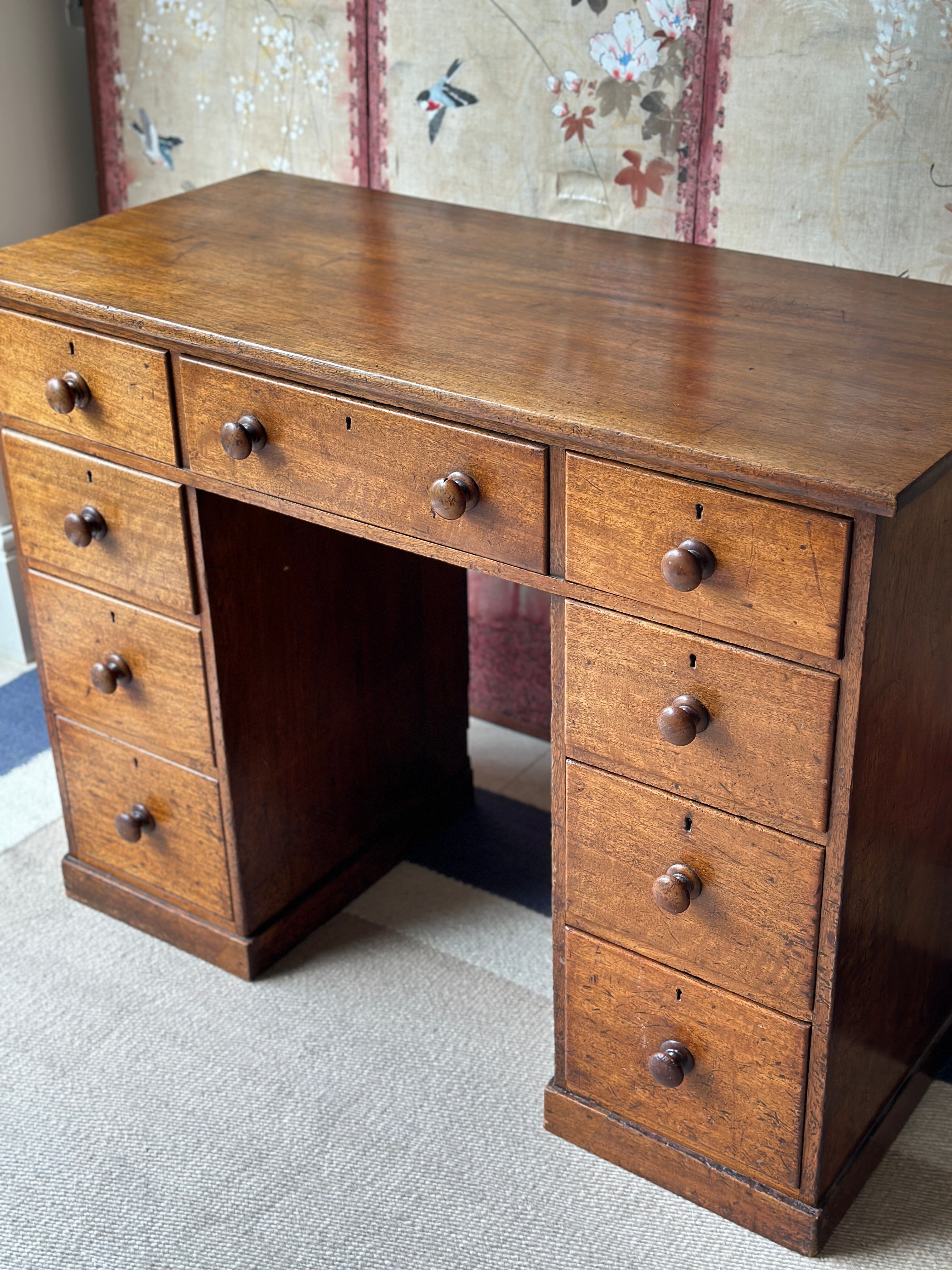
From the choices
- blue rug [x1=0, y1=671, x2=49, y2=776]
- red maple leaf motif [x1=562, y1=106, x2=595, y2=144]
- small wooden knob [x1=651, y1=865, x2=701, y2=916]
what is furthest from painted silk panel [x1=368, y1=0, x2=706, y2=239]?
blue rug [x1=0, y1=671, x2=49, y2=776]

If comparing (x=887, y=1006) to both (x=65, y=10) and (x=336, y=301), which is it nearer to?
(x=336, y=301)

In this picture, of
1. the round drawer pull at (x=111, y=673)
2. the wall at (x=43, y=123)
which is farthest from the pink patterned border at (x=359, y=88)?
the round drawer pull at (x=111, y=673)

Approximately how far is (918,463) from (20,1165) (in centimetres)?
130

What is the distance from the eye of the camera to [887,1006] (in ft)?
5.05

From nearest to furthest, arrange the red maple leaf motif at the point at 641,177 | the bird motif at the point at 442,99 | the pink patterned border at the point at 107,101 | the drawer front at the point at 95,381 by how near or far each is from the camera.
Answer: the drawer front at the point at 95,381 < the red maple leaf motif at the point at 641,177 < the bird motif at the point at 442,99 < the pink patterned border at the point at 107,101

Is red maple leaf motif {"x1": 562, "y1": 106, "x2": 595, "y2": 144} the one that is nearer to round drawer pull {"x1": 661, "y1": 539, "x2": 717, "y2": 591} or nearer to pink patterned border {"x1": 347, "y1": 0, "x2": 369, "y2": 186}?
pink patterned border {"x1": 347, "y1": 0, "x2": 369, "y2": 186}

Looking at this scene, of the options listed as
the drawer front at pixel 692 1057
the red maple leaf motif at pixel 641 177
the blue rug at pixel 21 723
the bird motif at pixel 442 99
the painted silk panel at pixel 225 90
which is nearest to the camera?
the drawer front at pixel 692 1057

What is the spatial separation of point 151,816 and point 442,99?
1.11 m

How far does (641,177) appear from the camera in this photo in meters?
1.87

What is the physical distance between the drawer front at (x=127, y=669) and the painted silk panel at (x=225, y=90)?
813 mm

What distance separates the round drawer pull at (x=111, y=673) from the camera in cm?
182

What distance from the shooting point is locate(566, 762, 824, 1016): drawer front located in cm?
135

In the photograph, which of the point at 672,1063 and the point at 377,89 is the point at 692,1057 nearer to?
the point at 672,1063

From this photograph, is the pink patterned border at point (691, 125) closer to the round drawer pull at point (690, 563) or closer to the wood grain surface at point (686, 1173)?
the round drawer pull at point (690, 563)
